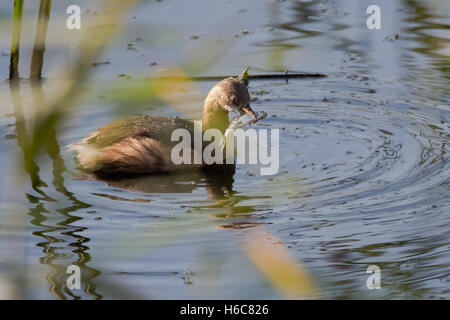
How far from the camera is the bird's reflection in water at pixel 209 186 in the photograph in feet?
16.8

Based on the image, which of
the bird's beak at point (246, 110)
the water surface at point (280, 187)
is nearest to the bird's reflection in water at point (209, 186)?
the water surface at point (280, 187)

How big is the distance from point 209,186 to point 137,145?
0.71 m

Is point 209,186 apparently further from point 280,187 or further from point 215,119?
point 215,119

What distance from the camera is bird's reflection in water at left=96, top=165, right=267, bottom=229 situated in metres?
5.13

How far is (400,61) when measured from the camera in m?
8.33

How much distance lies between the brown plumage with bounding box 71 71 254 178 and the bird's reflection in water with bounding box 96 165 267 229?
0.09 metres

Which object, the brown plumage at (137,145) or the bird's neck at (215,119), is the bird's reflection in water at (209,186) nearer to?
the brown plumage at (137,145)

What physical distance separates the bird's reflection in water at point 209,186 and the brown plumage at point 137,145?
9 cm

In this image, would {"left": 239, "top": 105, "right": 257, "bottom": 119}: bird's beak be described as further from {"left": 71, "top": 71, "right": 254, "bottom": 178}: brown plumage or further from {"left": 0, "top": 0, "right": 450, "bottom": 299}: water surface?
{"left": 0, "top": 0, "right": 450, "bottom": 299}: water surface

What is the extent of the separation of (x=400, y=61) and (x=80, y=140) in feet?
13.0

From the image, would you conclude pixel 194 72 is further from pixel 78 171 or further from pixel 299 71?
pixel 299 71

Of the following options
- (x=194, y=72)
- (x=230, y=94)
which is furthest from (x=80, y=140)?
(x=194, y=72)

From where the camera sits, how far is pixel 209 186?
5.82 meters

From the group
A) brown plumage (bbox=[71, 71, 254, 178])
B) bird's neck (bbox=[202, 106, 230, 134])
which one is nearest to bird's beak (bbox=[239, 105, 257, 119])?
brown plumage (bbox=[71, 71, 254, 178])
